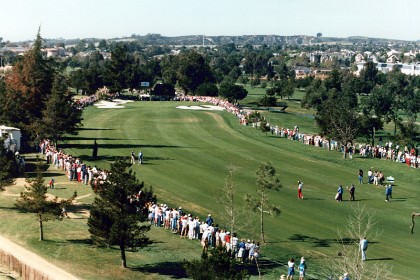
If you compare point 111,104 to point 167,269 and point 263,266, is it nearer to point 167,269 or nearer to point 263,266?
point 167,269

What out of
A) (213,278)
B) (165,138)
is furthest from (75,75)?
(213,278)

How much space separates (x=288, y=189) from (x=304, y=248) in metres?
14.2

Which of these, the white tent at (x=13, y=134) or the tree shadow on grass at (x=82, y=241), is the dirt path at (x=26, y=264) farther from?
the white tent at (x=13, y=134)

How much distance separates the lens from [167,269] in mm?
31578

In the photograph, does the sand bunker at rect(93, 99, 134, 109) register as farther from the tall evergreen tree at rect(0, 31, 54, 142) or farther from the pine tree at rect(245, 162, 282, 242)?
the pine tree at rect(245, 162, 282, 242)

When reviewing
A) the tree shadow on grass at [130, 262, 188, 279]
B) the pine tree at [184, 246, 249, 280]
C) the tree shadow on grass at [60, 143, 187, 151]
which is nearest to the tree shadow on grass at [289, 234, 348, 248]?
the tree shadow on grass at [130, 262, 188, 279]

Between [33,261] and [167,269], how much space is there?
6.54 metres

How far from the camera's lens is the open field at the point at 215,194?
3350cm

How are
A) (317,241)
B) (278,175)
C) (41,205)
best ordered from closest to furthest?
1. (41,205)
2. (317,241)
3. (278,175)

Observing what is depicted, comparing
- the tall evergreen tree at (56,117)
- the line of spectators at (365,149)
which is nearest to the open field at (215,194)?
the line of spectators at (365,149)

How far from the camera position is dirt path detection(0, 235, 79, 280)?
97.8 ft

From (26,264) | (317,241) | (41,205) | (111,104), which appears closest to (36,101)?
(41,205)

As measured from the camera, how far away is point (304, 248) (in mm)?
35125

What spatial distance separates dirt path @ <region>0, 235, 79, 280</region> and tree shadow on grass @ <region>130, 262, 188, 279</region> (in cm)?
353
